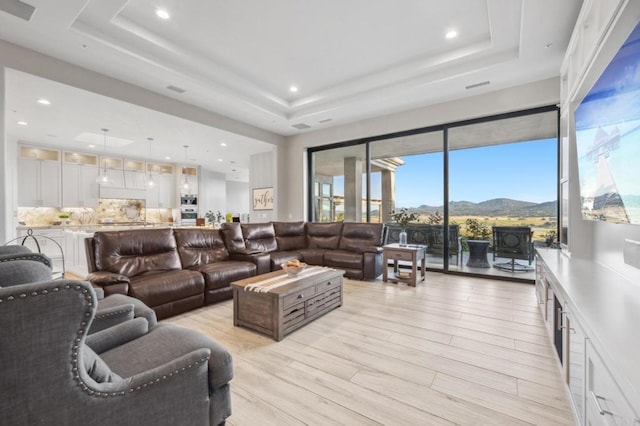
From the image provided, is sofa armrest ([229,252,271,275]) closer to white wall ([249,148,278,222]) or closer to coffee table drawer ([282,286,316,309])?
coffee table drawer ([282,286,316,309])

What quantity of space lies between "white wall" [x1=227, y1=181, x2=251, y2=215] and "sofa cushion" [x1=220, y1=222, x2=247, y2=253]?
8728 millimetres

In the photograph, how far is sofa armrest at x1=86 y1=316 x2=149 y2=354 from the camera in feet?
4.58

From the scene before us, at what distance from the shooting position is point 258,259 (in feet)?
14.0

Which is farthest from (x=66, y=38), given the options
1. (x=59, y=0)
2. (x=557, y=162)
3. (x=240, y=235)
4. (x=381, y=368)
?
(x=557, y=162)

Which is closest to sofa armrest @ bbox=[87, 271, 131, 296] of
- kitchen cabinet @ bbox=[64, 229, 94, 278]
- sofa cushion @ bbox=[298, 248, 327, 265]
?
sofa cushion @ bbox=[298, 248, 327, 265]

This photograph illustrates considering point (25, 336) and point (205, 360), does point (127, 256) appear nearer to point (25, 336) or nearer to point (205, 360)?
point (205, 360)

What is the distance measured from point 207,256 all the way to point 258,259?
0.75m

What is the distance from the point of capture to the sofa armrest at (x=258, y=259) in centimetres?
423

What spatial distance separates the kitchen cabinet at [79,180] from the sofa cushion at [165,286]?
18.7 ft

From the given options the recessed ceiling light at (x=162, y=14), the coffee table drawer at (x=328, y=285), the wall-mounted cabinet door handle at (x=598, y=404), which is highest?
the recessed ceiling light at (x=162, y=14)

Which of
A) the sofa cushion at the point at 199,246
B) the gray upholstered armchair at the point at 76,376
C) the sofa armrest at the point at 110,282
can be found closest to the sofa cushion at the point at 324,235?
the sofa cushion at the point at 199,246

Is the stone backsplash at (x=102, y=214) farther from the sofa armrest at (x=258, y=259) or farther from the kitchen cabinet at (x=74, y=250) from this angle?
the sofa armrest at (x=258, y=259)

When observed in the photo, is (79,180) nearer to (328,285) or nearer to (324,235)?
(324,235)

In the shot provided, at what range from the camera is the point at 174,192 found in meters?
9.12
